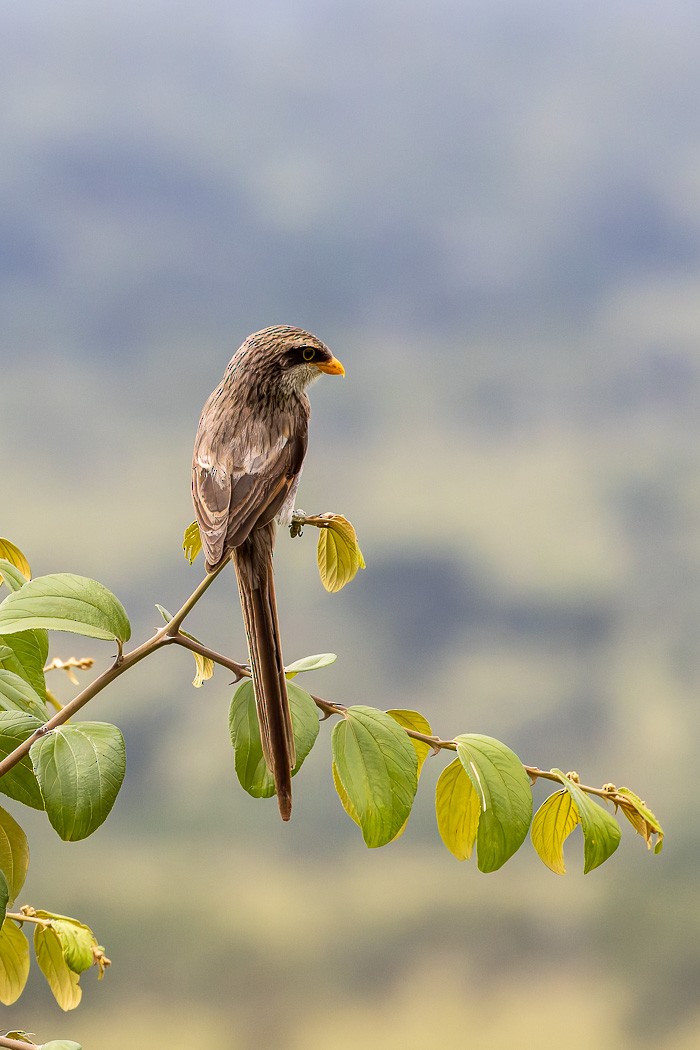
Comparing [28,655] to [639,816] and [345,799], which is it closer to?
[345,799]

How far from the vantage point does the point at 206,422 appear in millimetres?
661

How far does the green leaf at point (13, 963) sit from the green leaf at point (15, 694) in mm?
169

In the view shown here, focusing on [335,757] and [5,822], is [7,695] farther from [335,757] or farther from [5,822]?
[335,757]

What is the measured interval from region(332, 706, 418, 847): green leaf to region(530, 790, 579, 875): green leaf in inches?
4.8

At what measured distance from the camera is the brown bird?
1.60 ft

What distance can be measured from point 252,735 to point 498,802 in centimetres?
15

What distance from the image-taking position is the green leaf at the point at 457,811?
0.60m

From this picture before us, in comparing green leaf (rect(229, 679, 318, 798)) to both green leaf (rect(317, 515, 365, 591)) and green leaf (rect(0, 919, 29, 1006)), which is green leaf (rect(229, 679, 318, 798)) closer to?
green leaf (rect(317, 515, 365, 591))

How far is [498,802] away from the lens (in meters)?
0.53

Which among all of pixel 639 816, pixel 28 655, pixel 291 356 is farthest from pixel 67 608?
pixel 639 816

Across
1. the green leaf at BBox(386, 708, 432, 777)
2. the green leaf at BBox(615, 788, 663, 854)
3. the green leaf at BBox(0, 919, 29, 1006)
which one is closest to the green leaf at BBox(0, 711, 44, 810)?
the green leaf at BBox(0, 919, 29, 1006)

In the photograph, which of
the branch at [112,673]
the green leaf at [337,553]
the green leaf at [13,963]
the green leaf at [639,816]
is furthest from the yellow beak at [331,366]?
the green leaf at [13,963]

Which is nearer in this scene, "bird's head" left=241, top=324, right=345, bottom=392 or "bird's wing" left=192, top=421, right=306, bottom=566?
"bird's wing" left=192, top=421, right=306, bottom=566

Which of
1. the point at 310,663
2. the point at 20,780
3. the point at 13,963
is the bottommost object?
the point at 13,963
